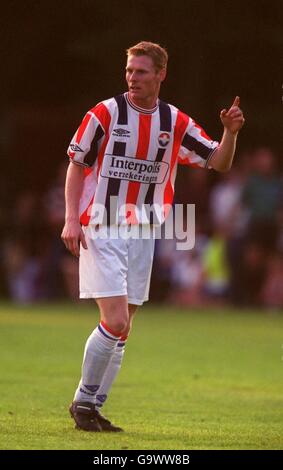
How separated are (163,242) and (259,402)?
10210 mm

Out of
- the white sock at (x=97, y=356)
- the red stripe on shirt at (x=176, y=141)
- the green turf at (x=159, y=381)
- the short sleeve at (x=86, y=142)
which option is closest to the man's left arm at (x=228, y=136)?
the red stripe on shirt at (x=176, y=141)

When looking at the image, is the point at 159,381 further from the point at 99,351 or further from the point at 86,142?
the point at 86,142

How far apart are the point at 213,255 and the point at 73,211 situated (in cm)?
1158

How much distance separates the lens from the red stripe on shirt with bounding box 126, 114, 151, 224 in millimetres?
7621

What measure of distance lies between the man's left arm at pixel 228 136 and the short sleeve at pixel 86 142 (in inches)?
28.5

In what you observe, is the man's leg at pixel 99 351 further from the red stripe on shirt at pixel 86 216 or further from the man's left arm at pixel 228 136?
the man's left arm at pixel 228 136

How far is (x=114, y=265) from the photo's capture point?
7457 millimetres

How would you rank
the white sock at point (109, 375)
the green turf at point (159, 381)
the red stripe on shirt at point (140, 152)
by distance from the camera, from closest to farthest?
the green turf at point (159, 381) < the red stripe on shirt at point (140, 152) < the white sock at point (109, 375)

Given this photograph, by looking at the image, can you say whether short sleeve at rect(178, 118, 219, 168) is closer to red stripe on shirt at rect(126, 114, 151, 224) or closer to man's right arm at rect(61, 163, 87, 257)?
red stripe on shirt at rect(126, 114, 151, 224)

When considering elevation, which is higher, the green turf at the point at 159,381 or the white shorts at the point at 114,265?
the white shorts at the point at 114,265

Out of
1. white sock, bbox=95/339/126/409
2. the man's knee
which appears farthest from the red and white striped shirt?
white sock, bbox=95/339/126/409

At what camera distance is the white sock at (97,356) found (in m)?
7.44

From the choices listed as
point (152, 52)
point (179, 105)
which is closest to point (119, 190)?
point (152, 52)

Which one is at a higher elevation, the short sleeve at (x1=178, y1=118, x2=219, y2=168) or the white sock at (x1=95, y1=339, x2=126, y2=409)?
the short sleeve at (x1=178, y1=118, x2=219, y2=168)
